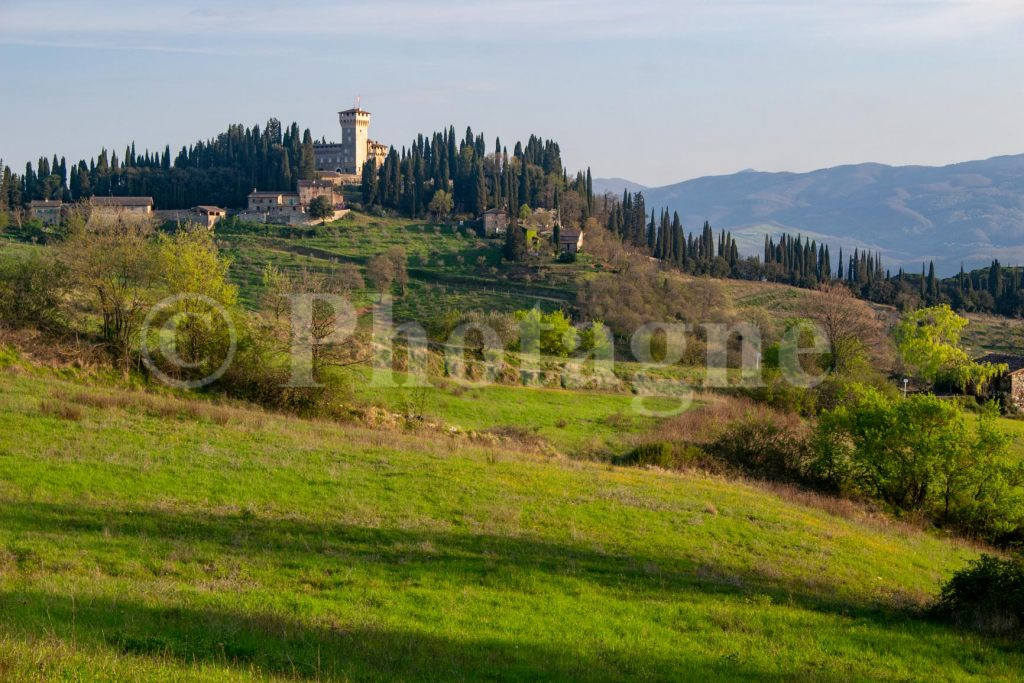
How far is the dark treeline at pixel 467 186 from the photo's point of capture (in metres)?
120

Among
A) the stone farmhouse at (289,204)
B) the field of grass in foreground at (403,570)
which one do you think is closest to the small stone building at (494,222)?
the stone farmhouse at (289,204)

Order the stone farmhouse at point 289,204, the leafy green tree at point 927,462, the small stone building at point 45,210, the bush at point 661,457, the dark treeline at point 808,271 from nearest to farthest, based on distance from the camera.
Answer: the leafy green tree at point 927,462, the bush at point 661,457, the dark treeline at point 808,271, the small stone building at point 45,210, the stone farmhouse at point 289,204

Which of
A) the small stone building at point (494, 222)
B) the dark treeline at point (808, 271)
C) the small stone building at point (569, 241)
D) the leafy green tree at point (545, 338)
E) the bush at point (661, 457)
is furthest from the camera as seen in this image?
the small stone building at point (494, 222)

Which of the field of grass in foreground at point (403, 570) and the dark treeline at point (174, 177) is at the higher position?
the dark treeline at point (174, 177)

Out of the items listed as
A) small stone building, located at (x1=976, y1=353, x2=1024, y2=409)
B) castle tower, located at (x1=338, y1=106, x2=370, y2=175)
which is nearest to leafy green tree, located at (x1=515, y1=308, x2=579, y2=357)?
small stone building, located at (x1=976, y1=353, x2=1024, y2=409)

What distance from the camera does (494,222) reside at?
11206 cm

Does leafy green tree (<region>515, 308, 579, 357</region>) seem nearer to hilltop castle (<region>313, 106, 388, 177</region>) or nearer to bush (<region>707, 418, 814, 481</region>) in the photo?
bush (<region>707, 418, 814, 481</region>)

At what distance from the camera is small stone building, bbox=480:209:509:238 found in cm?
11125

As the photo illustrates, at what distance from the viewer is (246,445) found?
65.0ft

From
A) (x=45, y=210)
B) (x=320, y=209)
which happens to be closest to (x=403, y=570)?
(x=320, y=209)

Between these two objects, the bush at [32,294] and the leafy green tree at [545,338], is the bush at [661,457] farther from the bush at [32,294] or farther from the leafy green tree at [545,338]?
the leafy green tree at [545,338]

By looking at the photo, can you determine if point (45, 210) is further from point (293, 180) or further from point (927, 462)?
point (927, 462)

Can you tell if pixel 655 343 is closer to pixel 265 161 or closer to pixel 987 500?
pixel 987 500

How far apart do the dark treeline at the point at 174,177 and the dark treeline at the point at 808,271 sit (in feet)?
175
